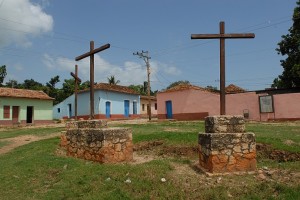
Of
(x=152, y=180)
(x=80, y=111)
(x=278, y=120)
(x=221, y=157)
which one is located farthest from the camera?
(x=80, y=111)

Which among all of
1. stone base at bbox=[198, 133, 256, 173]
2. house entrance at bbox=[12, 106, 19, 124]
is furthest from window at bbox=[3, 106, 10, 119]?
stone base at bbox=[198, 133, 256, 173]

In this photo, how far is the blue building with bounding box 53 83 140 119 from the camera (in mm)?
32844

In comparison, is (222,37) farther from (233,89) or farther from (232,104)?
(233,89)

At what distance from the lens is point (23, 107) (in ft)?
99.5

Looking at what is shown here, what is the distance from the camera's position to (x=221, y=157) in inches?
253

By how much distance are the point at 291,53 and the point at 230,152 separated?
23.5m

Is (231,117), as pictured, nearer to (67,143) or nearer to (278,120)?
(67,143)

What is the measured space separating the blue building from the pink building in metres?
6.67

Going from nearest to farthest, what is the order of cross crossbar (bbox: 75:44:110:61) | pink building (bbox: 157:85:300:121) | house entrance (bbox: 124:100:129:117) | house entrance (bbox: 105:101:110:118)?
cross crossbar (bbox: 75:44:110:61) < pink building (bbox: 157:85:300:121) < house entrance (bbox: 105:101:110:118) < house entrance (bbox: 124:100:129:117)

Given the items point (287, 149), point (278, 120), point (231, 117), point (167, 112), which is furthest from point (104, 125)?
point (167, 112)

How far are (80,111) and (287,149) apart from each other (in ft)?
89.7

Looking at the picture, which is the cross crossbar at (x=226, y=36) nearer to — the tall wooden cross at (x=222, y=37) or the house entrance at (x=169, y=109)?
the tall wooden cross at (x=222, y=37)

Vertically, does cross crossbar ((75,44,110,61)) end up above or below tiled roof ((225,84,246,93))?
below

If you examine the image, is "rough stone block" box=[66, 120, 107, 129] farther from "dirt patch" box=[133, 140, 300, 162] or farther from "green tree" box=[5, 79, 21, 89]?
"green tree" box=[5, 79, 21, 89]
